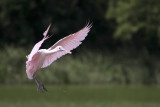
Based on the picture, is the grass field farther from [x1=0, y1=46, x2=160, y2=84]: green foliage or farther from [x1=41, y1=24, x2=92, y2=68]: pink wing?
[x1=41, y1=24, x2=92, y2=68]: pink wing

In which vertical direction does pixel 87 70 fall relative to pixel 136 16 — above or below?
below

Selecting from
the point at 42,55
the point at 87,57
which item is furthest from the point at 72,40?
the point at 87,57

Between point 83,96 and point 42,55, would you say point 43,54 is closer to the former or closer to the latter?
point 42,55

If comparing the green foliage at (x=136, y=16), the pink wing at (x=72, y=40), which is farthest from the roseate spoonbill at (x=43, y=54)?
the green foliage at (x=136, y=16)

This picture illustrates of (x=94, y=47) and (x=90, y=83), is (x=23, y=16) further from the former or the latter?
(x=90, y=83)

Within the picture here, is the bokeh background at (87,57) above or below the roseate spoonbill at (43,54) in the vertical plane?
above

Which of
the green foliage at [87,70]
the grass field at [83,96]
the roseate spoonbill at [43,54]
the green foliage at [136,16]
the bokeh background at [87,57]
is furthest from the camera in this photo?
the green foliage at [136,16]

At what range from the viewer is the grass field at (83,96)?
18.2m

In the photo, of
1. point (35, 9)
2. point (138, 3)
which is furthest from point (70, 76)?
point (35, 9)

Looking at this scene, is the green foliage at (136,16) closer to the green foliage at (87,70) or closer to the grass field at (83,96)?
the green foliage at (87,70)

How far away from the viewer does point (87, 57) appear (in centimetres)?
2556

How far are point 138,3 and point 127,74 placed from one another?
15.0 ft

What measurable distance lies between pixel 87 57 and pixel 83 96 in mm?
5652

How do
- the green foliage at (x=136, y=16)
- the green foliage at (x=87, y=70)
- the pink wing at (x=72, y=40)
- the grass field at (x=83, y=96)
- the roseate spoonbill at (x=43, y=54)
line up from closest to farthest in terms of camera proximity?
the roseate spoonbill at (x=43, y=54) → the pink wing at (x=72, y=40) → the grass field at (x=83, y=96) → the green foliage at (x=87, y=70) → the green foliage at (x=136, y=16)
